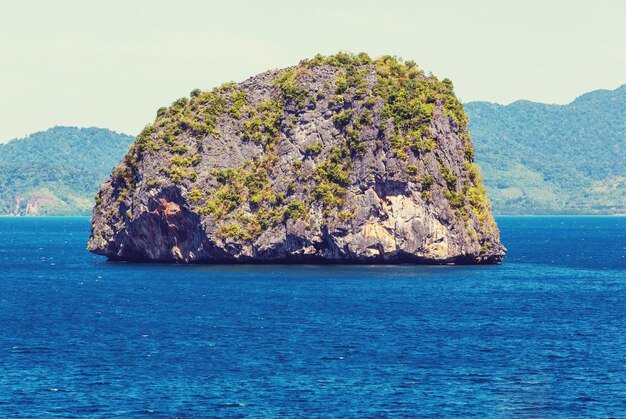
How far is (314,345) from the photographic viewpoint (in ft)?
283

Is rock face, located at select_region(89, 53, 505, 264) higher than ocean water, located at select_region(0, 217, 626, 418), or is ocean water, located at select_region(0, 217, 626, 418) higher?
rock face, located at select_region(89, 53, 505, 264)

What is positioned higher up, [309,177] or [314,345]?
[309,177]

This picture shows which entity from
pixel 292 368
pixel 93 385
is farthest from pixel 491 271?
pixel 93 385

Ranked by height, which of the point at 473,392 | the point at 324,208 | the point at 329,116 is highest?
the point at 329,116

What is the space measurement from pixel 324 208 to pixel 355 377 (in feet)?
254

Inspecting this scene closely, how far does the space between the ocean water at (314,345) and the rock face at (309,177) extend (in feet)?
30.9

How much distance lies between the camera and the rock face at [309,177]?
148500 millimetres

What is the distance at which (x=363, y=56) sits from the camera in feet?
546

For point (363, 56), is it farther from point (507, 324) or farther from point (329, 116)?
point (507, 324)

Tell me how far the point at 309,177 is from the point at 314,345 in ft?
232

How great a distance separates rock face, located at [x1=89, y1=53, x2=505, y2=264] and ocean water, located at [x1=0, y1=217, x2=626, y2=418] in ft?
30.9

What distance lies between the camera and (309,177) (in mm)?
155250

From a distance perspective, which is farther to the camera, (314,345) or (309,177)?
(309,177)

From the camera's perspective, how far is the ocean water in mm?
67562
